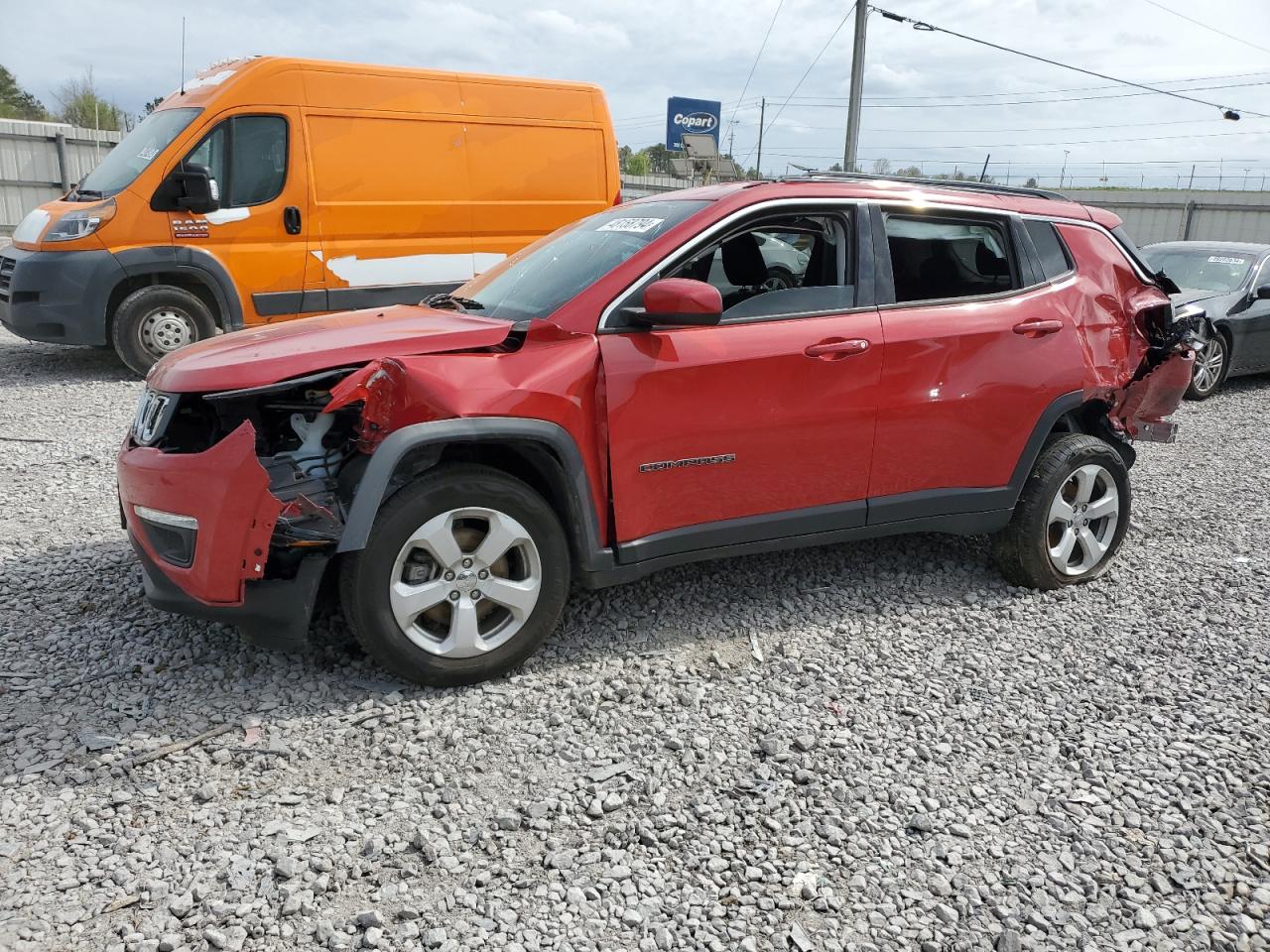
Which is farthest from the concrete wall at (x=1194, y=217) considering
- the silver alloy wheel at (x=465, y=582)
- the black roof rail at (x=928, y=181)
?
the silver alloy wheel at (x=465, y=582)

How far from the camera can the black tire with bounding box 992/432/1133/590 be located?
446 centimetres

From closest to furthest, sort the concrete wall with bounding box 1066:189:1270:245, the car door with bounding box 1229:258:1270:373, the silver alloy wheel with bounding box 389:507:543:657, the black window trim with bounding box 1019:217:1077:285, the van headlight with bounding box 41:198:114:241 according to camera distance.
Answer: the silver alloy wheel with bounding box 389:507:543:657, the black window trim with bounding box 1019:217:1077:285, the van headlight with bounding box 41:198:114:241, the car door with bounding box 1229:258:1270:373, the concrete wall with bounding box 1066:189:1270:245

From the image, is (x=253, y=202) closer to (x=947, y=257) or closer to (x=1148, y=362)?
(x=947, y=257)

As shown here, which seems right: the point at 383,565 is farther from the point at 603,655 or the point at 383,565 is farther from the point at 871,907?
the point at 871,907

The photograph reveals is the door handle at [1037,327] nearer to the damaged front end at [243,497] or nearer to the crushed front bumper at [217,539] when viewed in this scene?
the damaged front end at [243,497]

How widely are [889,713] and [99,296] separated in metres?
7.69

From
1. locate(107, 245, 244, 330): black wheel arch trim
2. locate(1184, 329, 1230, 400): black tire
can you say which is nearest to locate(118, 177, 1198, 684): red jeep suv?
locate(107, 245, 244, 330): black wheel arch trim

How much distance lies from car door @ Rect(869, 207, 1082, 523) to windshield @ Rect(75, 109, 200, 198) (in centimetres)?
684

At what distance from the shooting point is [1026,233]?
4473 mm

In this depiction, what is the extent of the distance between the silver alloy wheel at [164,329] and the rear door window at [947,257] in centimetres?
675

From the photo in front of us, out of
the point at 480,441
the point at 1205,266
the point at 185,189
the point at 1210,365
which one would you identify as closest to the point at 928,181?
the point at 480,441

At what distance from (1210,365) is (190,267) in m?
9.60

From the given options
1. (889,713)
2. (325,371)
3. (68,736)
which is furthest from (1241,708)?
(68,736)

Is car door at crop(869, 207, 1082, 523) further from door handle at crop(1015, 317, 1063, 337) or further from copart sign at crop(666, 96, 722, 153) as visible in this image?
copart sign at crop(666, 96, 722, 153)
